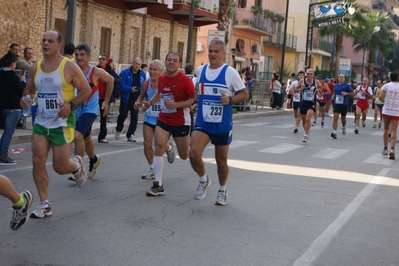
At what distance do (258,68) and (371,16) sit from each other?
2805cm

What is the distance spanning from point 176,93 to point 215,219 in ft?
6.76

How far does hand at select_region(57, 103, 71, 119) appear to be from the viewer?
7578 millimetres

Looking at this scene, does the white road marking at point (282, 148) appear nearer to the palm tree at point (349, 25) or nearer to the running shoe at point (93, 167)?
the running shoe at point (93, 167)

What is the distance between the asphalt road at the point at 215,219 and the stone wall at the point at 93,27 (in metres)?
11.8

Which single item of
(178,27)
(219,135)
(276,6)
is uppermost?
(276,6)

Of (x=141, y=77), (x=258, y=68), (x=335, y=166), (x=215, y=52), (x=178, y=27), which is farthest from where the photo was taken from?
(x=258, y=68)

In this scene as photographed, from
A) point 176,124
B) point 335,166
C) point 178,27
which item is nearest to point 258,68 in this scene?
point 178,27

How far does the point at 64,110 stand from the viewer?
7574mm

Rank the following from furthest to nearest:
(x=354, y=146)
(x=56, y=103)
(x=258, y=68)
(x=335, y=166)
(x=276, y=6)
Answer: (x=276, y=6)
(x=258, y=68)
(x=354, y=146)
(x=335, y=166)
(x=56, y=103)

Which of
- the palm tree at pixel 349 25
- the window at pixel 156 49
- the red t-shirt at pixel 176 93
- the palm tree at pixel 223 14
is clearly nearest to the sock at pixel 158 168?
the red t-shirt at pixel 176 93

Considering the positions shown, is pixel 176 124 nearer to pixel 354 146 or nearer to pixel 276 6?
pixel 354 146

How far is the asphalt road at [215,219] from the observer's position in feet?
21.0

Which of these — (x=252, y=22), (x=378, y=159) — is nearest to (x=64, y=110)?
(x=378, y=159)

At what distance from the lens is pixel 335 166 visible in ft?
46.2
